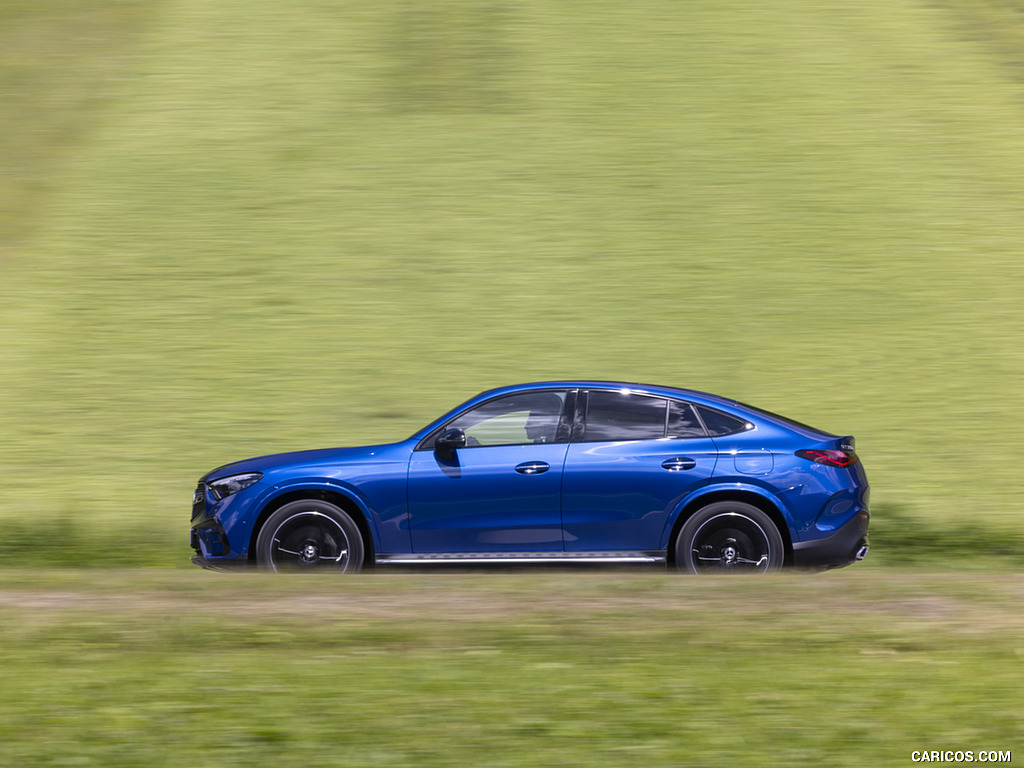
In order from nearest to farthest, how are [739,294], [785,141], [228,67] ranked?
[739,294], [785,141], [228,67]

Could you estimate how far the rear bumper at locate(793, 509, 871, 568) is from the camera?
7750mm

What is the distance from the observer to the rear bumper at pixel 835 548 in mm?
7750

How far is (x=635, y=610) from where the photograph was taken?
672cm

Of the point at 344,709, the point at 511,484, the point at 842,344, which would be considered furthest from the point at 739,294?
the point at 344,709

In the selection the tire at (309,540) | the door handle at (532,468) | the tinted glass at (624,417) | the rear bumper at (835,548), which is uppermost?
the tinted glass at (624,417)

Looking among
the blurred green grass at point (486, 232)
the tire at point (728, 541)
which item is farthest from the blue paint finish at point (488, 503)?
the blurred green grass at point (486, 232)

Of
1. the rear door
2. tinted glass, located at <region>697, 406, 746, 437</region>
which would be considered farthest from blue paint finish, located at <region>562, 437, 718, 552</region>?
tinted glass, located at <region>697, 406, 746, 437</region>

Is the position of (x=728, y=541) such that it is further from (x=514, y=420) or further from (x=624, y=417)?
(x=514, y=420)

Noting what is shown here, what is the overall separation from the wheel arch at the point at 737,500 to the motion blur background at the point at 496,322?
463 mm

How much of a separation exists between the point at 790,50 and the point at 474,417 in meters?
13.1

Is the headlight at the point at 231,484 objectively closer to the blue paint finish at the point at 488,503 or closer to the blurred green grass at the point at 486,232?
the blue paint finish at the point at 488,503

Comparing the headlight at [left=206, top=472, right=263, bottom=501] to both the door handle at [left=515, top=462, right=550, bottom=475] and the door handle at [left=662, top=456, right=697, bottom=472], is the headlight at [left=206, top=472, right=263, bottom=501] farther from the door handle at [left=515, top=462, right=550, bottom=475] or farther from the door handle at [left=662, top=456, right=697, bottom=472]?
the door handle at [left=662, top=456, right=697, bottom=472]

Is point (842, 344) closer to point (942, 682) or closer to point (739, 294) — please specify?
point (739, 294)

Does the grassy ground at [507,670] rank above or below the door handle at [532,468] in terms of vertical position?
below
